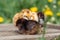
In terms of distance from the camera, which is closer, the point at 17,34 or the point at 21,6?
the point at 17,34

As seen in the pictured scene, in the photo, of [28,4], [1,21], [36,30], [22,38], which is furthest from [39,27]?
[28,4]

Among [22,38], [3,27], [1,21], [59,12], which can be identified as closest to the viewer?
[22,38]

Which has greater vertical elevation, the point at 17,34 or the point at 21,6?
the point at 21,6

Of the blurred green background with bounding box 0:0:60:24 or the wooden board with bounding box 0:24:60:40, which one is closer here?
the wooden board with bounding box 0:24:60:40

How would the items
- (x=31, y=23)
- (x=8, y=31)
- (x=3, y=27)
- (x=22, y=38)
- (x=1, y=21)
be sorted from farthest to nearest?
1. (x=1, y=21)
2. (x=3, y=27)
3. (x=8, y=31)
4. (x=31, y=23)
5. (x=22, y=38)

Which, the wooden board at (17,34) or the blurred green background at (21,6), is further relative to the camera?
the blurred green background at (21,6)

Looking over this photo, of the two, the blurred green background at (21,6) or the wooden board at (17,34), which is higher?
the blurred green background at (21,6)

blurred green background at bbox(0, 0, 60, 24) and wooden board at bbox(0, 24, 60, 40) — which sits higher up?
blurred green background at bbox(0, 0, 60, 24)

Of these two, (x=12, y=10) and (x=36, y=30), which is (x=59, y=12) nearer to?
(x=12, y=10)
